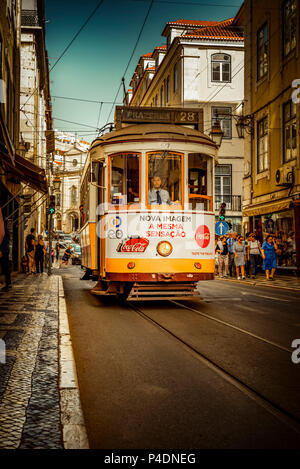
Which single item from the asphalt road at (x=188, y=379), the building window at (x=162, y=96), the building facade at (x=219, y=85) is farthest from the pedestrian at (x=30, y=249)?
the building window at (x=162, y=96)

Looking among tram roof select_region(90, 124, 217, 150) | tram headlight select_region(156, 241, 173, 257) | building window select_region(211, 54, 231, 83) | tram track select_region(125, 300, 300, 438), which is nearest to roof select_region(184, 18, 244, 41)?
building window select_region(211, 54, 231, 83)

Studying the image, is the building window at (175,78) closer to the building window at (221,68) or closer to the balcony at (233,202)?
the building window at (221,68)

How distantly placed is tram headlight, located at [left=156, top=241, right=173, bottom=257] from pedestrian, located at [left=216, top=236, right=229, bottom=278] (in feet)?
39.9

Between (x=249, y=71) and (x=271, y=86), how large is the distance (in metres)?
3.45

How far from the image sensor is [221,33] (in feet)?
129

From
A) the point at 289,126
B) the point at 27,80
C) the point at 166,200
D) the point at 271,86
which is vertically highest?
the point at 27,80

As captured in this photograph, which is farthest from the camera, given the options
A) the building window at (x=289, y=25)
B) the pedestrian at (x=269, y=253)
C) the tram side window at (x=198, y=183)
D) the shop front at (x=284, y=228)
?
the building window at (x=289, y=25)

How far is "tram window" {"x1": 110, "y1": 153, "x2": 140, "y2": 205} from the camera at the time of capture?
9.90 m

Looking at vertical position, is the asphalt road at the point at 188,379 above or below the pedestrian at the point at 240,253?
below

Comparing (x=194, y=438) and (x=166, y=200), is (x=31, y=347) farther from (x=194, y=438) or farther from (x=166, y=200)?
(x=166, y=200)

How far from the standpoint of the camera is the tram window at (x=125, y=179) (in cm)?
990

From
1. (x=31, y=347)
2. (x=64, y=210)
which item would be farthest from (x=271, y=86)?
(x=64, y=210)

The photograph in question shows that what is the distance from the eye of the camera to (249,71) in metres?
26.2

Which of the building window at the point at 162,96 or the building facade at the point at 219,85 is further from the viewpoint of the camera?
the building window at the point at 162,96
